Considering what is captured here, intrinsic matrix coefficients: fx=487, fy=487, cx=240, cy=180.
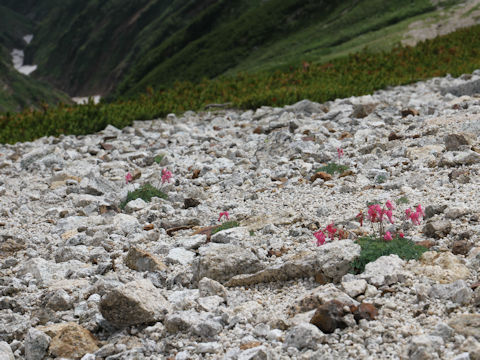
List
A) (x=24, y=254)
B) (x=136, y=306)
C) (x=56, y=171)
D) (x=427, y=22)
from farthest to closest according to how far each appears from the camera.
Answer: (x=427, y=22)
(x=56, y=171)
(x=24, y=254)
(x=136, y=306)

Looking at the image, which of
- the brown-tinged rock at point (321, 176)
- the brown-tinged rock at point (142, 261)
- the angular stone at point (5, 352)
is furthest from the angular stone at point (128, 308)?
the brown-tinged rock at point (321, 176)

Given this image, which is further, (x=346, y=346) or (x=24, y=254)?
(x=24, y=254)

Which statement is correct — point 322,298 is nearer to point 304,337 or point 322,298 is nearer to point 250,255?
point 304,337

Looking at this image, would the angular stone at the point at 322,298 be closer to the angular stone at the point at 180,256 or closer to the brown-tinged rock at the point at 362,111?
the angular stone at the point at 180,256

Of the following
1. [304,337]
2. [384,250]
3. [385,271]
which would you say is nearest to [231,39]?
[384,250]

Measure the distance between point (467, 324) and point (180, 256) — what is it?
11.9 feet

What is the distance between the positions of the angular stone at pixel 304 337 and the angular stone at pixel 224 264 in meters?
1.62

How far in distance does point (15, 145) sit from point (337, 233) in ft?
44.9

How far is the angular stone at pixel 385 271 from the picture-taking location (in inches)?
187

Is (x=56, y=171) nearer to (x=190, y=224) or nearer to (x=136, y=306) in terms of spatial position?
(x=190, y=224)

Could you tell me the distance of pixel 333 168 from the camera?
9.35m

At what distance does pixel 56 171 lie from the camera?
12.2 m

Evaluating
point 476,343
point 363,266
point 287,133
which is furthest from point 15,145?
point 476,343

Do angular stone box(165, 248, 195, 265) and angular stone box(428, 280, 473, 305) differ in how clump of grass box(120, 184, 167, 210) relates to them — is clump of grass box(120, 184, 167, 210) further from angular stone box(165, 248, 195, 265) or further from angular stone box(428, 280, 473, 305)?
angular stone box(428, 280, 473, 305)
